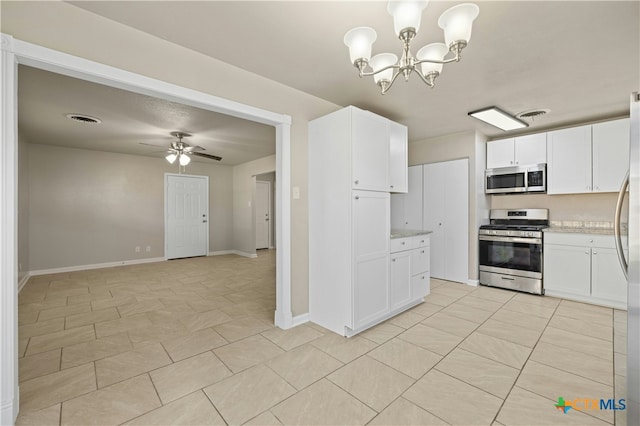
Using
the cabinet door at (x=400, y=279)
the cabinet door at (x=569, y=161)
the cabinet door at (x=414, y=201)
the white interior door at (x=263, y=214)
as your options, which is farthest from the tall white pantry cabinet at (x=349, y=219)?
the white interior door at (x=263, y=214)

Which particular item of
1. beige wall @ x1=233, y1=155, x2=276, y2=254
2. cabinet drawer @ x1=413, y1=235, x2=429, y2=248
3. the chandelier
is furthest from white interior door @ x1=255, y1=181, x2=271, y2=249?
the chandelier

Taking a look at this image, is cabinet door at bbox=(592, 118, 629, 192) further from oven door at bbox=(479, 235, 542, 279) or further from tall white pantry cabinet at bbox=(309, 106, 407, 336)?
tall white pantry cabinet at bbox=(309, 106, 407, 336)

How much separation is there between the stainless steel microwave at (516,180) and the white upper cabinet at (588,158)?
0.30 ft

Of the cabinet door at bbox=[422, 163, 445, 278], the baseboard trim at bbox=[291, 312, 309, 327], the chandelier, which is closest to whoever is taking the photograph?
the chandelier

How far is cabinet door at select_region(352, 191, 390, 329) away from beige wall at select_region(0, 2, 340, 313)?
0.63 m

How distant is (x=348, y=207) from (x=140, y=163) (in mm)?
5665

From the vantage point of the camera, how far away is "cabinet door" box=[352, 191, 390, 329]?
8.80ft

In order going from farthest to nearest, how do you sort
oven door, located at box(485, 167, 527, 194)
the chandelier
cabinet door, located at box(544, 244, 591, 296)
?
oven door, located at box(485, 167, 527, 194) → cabinet door, located at box(544, 244, 591, 296) → the chandelier

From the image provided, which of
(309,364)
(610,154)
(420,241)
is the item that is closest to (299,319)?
(309,364)

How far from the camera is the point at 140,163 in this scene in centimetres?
627

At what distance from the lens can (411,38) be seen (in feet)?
4.55

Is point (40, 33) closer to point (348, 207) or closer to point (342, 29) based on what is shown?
point (342, 29)

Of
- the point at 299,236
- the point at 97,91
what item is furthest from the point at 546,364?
the point at 97,91

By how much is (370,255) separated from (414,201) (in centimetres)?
258
